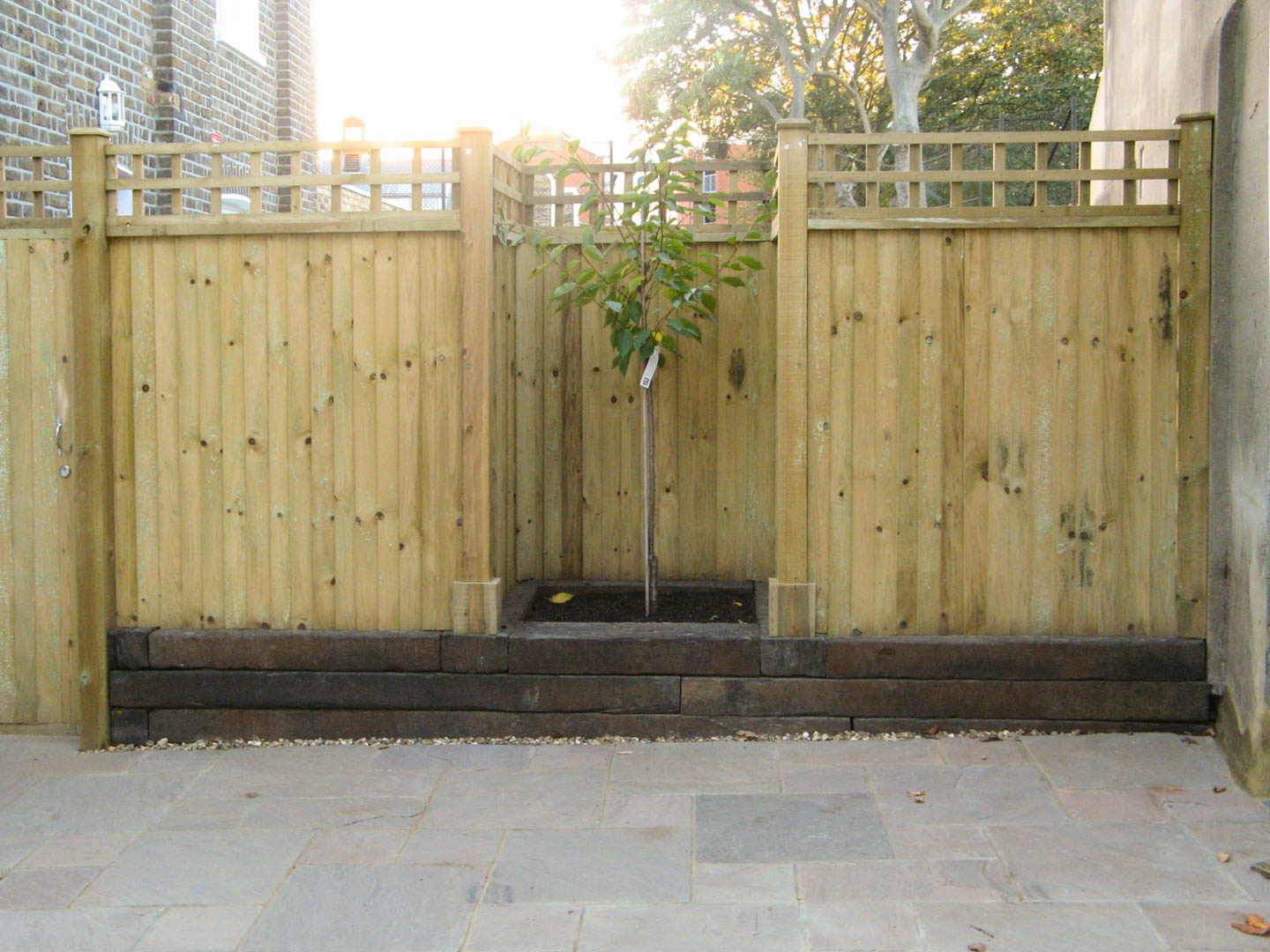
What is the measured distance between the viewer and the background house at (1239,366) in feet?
12.6

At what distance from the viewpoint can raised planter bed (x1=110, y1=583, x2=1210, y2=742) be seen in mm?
4387

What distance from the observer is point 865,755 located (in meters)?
4.25

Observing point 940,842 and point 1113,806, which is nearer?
point 940,842

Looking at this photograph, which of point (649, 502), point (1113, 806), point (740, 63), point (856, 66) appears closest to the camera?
point (1113, 806)

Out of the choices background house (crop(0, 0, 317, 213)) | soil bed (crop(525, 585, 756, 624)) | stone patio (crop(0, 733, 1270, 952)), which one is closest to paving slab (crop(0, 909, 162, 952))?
stone patio (crop(0, 733, 1270, 952))

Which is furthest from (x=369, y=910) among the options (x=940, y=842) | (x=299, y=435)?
(x=299, y=435)

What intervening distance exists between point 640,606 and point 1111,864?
7.19ft

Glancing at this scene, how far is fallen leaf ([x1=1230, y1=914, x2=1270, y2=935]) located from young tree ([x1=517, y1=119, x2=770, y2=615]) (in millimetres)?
2473

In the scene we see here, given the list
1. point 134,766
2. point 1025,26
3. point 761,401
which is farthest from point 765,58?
point 134,766

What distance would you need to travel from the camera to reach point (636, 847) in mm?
3516

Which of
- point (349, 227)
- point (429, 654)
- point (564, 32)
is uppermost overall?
point (564, 32)

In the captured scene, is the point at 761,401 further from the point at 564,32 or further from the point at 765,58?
the point at 564,32

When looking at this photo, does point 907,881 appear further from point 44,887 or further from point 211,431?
point 211,431

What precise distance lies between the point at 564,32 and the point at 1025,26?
1041cm
